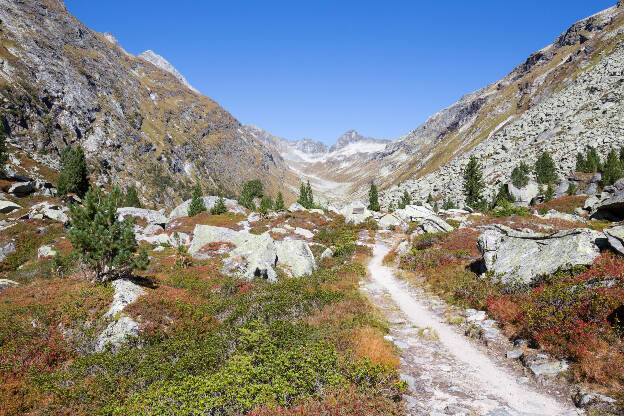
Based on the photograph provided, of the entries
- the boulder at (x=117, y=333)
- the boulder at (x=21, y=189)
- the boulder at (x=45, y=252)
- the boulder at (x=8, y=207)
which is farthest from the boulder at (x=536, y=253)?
the boulder at (x=21, y=189)

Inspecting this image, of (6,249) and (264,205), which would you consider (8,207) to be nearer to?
(6,249)

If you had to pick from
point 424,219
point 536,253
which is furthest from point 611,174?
point 536,253

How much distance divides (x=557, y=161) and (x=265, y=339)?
330 feet

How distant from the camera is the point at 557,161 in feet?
270

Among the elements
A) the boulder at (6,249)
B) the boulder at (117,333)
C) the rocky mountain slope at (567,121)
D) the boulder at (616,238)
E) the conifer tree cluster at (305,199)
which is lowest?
the boulder at (117,333)

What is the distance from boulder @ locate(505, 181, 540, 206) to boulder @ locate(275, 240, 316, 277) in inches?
2381

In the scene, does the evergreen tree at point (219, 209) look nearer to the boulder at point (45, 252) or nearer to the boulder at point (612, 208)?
the boulder at point (45, 252)

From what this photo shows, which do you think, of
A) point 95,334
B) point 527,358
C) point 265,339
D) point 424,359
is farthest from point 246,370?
point 527,358

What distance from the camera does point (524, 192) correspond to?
224 feet

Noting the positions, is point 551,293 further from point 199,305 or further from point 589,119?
point 589,119

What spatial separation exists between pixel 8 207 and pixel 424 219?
52.9 m

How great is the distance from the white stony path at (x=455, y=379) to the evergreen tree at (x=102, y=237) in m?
13.7

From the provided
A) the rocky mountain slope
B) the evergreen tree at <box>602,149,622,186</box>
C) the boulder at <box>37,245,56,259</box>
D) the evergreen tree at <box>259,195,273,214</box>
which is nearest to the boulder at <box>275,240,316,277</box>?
the boulder at <box>37,245,56,259</box>

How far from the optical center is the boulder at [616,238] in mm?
12280
